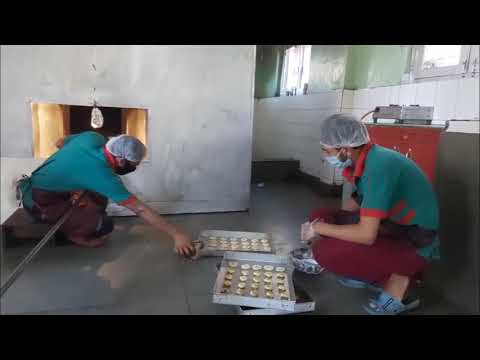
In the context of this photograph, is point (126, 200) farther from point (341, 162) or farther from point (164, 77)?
point (164, 77)

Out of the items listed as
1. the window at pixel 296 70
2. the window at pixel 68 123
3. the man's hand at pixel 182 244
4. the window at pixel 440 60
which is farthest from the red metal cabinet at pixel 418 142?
the window at pixel 296 70

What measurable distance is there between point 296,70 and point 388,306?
3365mm

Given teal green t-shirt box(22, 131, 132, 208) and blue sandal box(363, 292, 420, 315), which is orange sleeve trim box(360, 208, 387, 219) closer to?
blue sandal box(363, 292, 420, 315)

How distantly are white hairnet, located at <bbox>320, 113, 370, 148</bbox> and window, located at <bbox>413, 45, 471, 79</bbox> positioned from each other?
84 cm

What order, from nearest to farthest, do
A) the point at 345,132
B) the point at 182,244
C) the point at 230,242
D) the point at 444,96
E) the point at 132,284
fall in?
the point at 345,132 → the point at 132,284 → the point at 182,244 → the point at 444,96 → the point at 230,242

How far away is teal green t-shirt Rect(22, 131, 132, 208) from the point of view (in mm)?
1443

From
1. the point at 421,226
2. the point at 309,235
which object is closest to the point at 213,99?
the point at 309,235

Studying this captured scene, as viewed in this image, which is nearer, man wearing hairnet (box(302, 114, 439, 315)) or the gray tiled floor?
man wearing hairnet (box(302, 114, 439, 315))

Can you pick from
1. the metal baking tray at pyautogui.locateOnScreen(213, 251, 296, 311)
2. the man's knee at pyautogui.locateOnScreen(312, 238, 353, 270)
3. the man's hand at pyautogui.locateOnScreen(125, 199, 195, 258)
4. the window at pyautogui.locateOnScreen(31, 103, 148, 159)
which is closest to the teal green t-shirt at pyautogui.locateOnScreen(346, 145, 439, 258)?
the man's knee at pyautogui.locateOnScreen(312, 238, 353, 270)

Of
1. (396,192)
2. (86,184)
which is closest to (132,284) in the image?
(86,184)

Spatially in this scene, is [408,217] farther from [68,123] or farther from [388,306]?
[68,123]

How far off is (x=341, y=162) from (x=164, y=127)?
135 cm

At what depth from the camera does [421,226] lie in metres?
1.26

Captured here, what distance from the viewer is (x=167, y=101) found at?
229cm
